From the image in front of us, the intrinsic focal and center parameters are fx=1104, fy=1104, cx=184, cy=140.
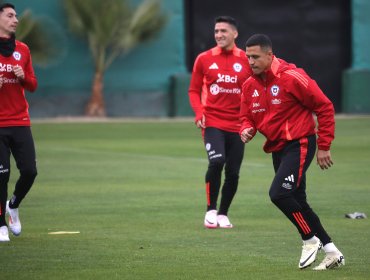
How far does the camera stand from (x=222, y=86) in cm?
1352

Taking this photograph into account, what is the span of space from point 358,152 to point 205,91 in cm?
1089

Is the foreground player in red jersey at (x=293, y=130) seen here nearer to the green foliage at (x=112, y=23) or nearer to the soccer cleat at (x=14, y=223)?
the soccer cleat at (x=14, y=223)

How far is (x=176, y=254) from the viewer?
1080cm

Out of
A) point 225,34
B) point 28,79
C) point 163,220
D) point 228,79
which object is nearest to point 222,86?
point 228,79

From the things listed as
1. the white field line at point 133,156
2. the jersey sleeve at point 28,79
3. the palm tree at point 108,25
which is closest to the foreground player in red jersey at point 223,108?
the jersey sleeve at point 28,79

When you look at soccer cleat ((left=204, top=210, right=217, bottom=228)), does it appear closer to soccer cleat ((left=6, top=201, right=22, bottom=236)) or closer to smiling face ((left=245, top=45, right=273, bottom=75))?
soccer cleat ((left=6, top=201, right=22, bottom=236))

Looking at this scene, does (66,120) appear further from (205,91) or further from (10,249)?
(10,249)

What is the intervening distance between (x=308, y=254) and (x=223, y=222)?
3.44 m

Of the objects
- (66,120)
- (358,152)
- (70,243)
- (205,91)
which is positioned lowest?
(66,120)

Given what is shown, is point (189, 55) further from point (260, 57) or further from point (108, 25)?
point (260, 57)

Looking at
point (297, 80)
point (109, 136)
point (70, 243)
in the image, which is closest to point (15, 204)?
point (70, 243)

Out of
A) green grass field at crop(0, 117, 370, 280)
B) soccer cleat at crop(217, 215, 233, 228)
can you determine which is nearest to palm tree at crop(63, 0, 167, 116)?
green grass field at crop(0, 117, 370, 280)

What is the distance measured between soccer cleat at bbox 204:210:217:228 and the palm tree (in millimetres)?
25673

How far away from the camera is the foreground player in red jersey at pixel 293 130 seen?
9.82m
